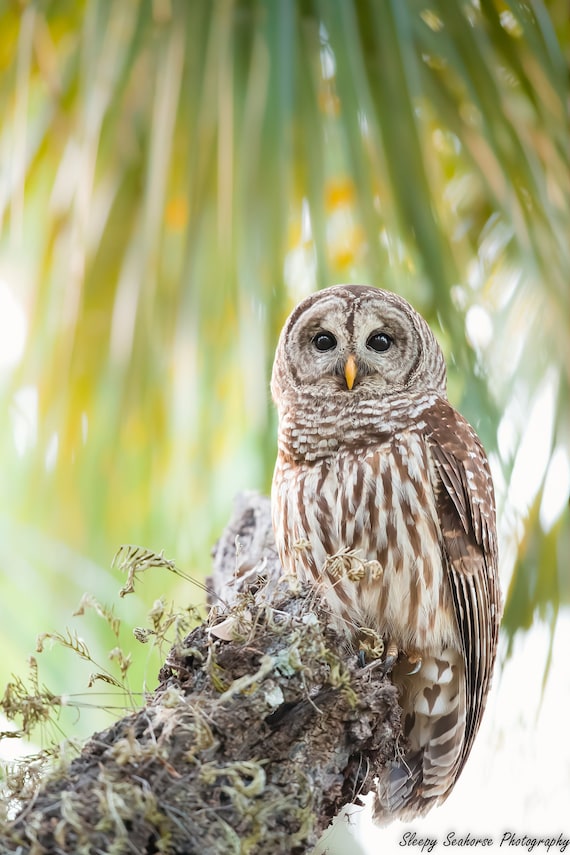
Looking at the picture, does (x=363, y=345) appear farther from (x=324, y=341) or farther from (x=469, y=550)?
(x=469, y=550)

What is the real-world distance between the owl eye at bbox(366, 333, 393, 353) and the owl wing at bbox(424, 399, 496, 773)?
0.91 feet

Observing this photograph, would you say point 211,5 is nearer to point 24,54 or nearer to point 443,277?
point 24,54

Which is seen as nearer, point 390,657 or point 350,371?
Result: point 390,657

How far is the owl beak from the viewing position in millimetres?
2746

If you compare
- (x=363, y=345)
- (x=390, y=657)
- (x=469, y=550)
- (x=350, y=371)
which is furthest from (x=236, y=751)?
(x=363, y=345)

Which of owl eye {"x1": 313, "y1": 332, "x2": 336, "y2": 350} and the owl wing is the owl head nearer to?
owl eye {"x1": 313, "y1": 332, "x2": 336, "y2": 350}

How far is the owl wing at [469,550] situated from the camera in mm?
2641

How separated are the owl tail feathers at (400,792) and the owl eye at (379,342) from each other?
1.27 m

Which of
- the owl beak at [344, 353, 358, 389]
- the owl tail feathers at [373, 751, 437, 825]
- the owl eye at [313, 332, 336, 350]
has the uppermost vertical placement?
the owl eye at [313, 332, 336, 350]

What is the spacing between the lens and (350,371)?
276 centimetres

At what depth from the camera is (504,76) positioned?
2.87m

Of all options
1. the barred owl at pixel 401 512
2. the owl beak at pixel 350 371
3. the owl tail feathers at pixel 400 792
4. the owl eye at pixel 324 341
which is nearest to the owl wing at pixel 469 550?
the barred owl at pixel 401 512

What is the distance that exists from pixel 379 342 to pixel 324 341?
18cm

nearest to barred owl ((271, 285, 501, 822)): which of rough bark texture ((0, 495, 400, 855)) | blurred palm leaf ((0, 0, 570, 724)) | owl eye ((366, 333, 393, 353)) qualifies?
owl eye ((366, 333, 393, 353))
